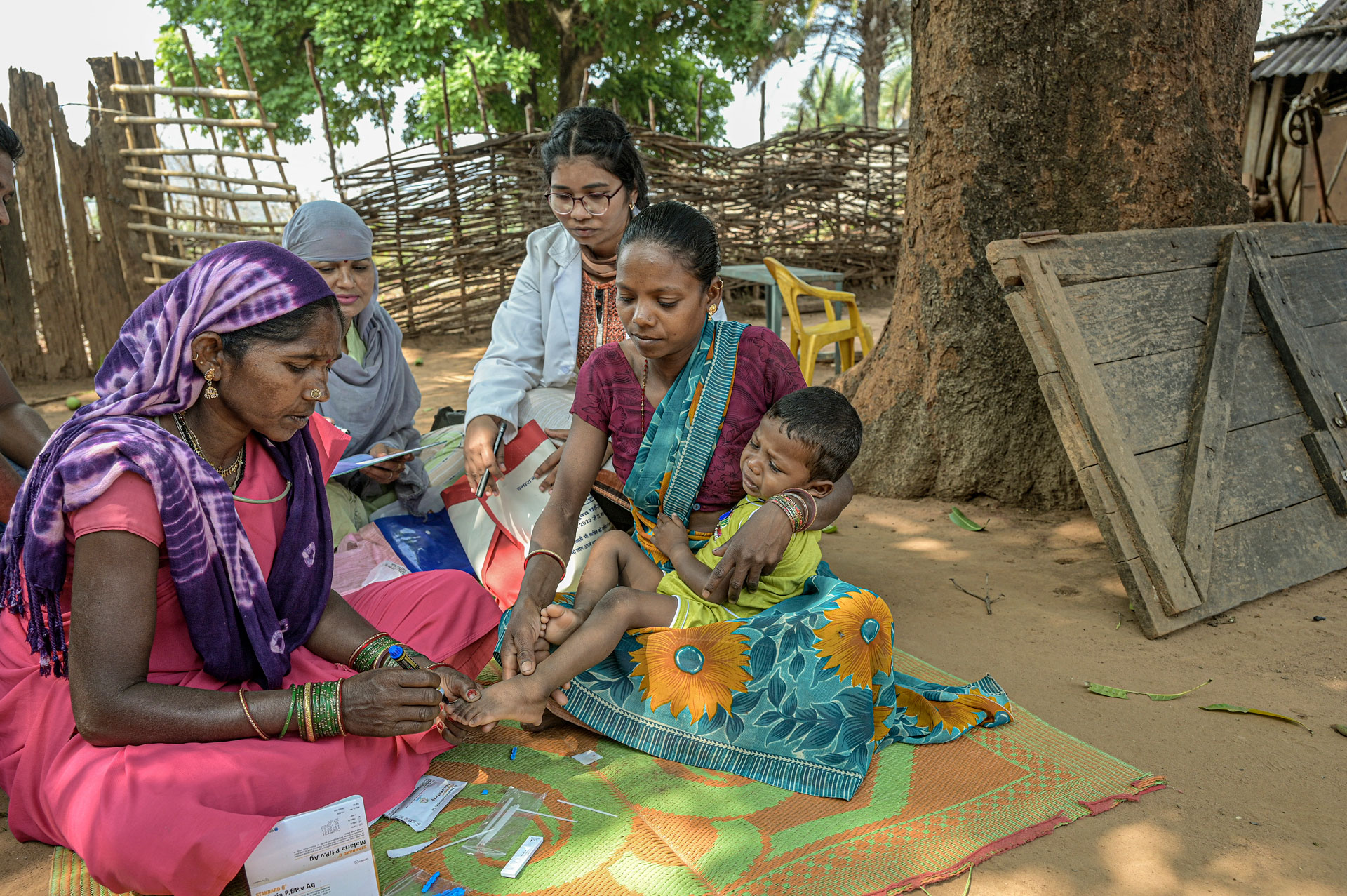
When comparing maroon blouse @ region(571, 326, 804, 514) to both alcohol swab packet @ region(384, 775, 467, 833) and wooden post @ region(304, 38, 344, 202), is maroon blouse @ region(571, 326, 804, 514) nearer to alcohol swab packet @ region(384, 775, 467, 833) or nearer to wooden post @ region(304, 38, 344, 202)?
alcohol swab packet @ region(384, 775, 467, 833)

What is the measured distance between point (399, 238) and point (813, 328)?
15.9ft

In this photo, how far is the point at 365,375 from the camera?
143 inches

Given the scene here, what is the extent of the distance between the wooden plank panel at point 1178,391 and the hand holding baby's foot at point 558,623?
2174mm

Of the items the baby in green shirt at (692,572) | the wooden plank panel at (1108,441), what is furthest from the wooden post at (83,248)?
the wooden plank panel at (1108,441)

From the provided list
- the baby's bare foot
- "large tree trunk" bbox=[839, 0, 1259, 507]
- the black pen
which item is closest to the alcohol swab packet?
the baby's bare foot

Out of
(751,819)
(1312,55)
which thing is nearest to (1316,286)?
(751,819)

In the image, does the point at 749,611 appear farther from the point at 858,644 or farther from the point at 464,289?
the point at 464,289

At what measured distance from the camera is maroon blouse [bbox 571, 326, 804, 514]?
2.73 m

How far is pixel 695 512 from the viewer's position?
2.77 m

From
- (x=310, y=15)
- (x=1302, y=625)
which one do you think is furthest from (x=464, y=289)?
(x=310, y=15)

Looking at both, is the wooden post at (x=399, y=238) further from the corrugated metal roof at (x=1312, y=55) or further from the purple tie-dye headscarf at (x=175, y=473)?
the corrugated metal roof at (x=1312, y=55)

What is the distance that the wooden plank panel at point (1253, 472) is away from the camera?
3299 millimetres

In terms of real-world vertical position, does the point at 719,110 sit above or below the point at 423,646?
above

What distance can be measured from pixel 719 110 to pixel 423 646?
20.9m
